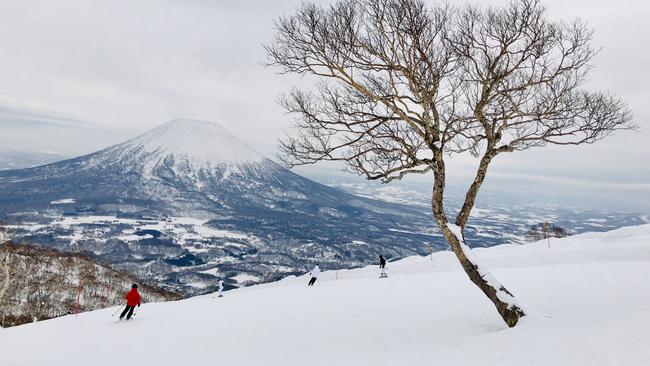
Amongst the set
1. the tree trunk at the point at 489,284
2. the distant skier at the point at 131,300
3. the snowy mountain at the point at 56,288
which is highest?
the tree trunk at the point at 489,284

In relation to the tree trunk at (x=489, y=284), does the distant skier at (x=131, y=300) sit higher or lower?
lower

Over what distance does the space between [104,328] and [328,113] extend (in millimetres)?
12695

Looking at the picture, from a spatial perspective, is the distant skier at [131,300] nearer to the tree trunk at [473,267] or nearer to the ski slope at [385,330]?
the ski slope at [385,330]

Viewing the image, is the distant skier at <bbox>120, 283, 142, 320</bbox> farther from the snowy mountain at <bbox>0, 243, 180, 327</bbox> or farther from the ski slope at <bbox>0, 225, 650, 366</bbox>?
the snowy mountain at <bbox>0, 243, 180, 327</bbox>

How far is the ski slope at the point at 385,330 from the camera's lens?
7160 millimetres

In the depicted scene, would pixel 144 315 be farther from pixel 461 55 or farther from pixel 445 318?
pixel 461 55

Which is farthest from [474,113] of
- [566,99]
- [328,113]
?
[328,113]

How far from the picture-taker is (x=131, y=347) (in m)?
11.1

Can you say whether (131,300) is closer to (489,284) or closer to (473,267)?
(473,267)

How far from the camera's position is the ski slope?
7.16 m

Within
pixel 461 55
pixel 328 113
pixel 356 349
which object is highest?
pixel 461 55

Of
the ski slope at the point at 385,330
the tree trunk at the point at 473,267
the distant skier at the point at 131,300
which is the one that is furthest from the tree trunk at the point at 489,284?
the distant skier at the point at 131,300

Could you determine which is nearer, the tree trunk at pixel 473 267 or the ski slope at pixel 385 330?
the ski slope at pixel 385 330

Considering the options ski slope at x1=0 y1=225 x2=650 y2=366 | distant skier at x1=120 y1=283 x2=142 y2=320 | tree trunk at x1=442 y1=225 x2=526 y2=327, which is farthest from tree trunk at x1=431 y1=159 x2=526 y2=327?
distant skier at x1=120 y1=283 x2=142 y2=320
